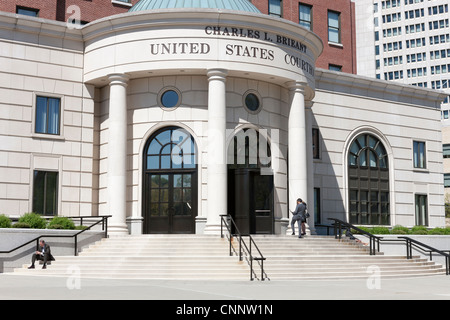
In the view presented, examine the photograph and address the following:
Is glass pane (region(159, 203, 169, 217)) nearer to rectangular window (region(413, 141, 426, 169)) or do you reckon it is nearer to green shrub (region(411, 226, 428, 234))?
green shrub (region(411, 226, 428, 234))

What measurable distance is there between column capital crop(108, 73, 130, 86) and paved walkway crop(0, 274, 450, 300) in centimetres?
1100

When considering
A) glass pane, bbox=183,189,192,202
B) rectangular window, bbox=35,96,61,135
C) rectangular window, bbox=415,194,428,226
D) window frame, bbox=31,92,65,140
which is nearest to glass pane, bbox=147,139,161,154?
glass pane, bbox=183,189,192,202

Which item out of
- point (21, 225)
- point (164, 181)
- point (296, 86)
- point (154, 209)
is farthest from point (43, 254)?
point (296, 86)

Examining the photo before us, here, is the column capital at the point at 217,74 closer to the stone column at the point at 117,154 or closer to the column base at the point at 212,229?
the stone column at the point at 117,154

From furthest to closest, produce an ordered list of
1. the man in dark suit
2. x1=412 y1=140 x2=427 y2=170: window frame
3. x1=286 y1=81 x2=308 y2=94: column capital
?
x1=412 y1=140 x2=427 y2=170: window frame
x1=286 y1=81 x2=308 y2=94: column capital
the man in dark suit

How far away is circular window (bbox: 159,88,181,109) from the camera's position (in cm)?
2925

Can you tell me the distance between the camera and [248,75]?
96.6 ft

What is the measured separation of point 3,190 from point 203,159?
853cm

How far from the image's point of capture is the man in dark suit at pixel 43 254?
23453 mm

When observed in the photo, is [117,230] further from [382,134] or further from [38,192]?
[382,134]

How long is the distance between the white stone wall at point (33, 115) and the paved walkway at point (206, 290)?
9473 mm

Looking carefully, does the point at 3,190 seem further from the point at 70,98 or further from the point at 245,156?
the point at 245,156
